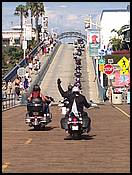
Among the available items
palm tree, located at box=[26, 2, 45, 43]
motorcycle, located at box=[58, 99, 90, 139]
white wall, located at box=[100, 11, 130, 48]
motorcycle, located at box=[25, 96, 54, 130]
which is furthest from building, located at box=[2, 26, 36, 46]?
motorcycle, located at box=[58, 99, 90, 139]

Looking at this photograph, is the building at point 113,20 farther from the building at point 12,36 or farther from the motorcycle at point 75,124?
the motorcycle at point 75,124

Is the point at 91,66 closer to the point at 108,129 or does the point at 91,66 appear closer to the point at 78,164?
the point at 108,129

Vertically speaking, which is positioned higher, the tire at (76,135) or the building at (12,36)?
the building at (12,36)

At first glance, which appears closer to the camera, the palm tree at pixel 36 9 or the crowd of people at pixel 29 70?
the crowd of people at pixel 29 70

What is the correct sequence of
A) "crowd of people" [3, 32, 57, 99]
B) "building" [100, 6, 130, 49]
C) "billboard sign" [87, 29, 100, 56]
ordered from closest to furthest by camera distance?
"crowd of people" [3, 32, 57, 99] → "billboard sign" [87, 29, 100, 56] → "building" [100, 6, 130, 49]

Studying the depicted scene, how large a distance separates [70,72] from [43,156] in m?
66.1

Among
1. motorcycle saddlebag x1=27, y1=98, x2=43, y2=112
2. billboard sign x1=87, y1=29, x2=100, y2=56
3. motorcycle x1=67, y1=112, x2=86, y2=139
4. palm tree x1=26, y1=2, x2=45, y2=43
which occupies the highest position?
palm tree x1=26, y1=2, x2=45, y2=43

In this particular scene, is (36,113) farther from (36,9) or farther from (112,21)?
(112,21)

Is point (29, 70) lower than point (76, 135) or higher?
higher

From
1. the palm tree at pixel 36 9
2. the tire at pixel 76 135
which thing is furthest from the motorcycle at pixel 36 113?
the palm tree at pixel 36 9

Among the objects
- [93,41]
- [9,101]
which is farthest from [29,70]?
[9,101]

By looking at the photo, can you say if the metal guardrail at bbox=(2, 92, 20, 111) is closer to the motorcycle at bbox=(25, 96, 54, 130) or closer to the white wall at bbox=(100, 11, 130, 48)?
the motorcycle at bbox=(25, 96, 54, 130)

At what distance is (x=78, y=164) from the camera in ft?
43.4

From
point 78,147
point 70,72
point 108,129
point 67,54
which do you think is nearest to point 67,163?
point 78,147
